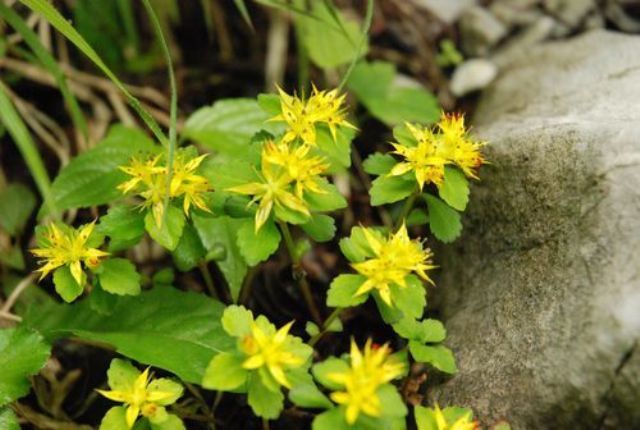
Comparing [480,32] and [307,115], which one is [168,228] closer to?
[307,115]

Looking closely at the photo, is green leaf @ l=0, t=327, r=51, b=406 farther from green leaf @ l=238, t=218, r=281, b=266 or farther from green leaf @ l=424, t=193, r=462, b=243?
green leaf @ l=424, t=193, r=462, b=243

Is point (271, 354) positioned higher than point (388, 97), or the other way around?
point (388, 97)

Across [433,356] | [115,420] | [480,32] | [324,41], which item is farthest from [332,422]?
[480,32]

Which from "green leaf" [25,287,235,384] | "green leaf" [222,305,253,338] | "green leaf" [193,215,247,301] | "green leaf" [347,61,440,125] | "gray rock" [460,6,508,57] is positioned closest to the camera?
"green leaf" [222,305,253,338]

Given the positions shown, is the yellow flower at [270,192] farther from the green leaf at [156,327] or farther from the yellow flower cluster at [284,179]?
the green leaf at [156,327]

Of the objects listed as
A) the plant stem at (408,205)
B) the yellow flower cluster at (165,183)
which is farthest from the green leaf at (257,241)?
the plant stem at (408,205)

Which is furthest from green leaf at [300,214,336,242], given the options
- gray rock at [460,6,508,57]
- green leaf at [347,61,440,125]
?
gray rock at [460,6,508,57]
